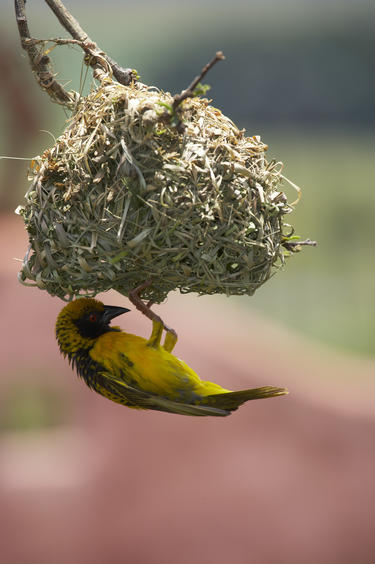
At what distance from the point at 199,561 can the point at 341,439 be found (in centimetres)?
186

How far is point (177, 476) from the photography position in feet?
24.5

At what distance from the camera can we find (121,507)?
7.39 m

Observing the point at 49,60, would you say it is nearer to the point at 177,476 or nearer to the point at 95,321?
the point at 95,321

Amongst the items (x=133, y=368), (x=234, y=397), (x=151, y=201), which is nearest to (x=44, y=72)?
(x=151, y=201)

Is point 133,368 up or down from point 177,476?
up

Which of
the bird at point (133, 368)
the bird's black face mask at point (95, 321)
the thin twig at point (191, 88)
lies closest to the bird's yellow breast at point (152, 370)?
the bird at point (133, 368)

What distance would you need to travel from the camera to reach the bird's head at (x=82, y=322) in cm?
312

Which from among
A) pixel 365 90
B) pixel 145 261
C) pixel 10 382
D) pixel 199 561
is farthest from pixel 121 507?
pixel 365 90

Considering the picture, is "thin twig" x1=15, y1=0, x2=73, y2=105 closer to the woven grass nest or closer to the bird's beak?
the woven grass nest

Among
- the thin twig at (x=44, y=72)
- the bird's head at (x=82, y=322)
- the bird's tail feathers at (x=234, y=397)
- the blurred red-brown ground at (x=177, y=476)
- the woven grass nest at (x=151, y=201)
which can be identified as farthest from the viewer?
the blurred red-brown ground at (x=177, y=476)

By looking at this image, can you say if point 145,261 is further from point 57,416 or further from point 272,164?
point 57,416

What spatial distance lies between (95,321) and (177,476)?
4667mm

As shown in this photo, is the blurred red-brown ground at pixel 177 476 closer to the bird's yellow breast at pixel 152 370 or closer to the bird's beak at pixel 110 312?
the bird's beak at pixel 110 312

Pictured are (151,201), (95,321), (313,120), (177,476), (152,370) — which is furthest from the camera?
(313,120)
